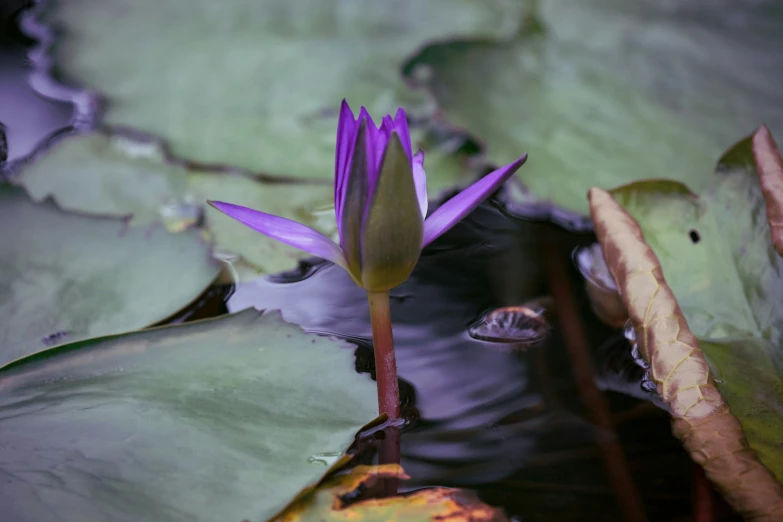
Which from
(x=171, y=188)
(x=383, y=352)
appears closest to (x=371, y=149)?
(x=383, y=352)

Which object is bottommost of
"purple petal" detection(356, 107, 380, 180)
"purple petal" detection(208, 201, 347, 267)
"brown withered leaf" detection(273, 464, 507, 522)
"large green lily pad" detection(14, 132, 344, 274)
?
"brown withered leaf" detection(273, 464, 507, 522)

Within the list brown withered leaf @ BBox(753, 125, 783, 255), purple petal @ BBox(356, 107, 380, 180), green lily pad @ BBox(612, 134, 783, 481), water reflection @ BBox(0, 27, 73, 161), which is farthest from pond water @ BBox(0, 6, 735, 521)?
water reflection @ BBox(0, 27, 73, 161)

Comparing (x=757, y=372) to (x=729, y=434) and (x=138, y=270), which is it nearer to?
(x=729, y=434)

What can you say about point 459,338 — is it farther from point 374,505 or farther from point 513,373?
point 374,505

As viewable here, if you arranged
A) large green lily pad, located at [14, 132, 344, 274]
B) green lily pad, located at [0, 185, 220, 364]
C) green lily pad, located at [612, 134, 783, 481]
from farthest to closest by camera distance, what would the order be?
large green lily pad, located at [14, 132, 344, 274] → green lily pad, located at [0, 185, 220, 364] → green lily pad, located at [612, 134, 783, 481]

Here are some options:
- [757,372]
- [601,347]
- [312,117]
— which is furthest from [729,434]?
[312,117]

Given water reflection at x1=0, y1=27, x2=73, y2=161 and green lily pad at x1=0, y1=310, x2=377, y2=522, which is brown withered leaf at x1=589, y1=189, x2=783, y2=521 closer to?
green lily pad at x1=0, y1=310, x2=377, y2=522
